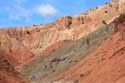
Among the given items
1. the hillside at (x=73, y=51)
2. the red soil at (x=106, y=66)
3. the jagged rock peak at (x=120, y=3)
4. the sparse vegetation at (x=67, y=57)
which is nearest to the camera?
the red soil at (x=106, y=66)

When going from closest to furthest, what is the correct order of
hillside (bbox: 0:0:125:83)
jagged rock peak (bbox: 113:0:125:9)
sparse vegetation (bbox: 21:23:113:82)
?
hillside (bbox: 0:0:125:83) < sparse vegetation (bbox: 21:23:113:82) < jagged rock peak (bbox: 113:0:125:9)

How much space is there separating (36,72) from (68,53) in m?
7.31

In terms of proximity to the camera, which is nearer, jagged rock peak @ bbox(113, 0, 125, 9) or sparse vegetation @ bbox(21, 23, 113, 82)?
sparse vegetation @ bbox(21, 23, 113, 82)

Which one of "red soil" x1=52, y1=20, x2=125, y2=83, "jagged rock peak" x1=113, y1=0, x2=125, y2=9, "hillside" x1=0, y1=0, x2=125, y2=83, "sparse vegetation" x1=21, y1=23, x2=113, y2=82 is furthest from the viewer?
"jagged rock peak" x1=113, y1=0, x2=125, y2=9

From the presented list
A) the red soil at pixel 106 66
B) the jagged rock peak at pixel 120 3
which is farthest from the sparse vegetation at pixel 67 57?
the jagged rock peak at pixel 120 3

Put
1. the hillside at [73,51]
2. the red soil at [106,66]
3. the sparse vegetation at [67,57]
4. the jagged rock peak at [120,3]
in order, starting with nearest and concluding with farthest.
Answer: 1. the red soil at [106,66]
2. the hillside at [73,51]
3. the sparse vegetation at [67,57]
4. the jagged rock peak at [120,3]

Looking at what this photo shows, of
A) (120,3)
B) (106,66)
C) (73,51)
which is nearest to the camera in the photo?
(106,66)

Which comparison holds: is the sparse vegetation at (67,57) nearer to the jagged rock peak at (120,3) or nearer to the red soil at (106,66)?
the red soil at (106,66)

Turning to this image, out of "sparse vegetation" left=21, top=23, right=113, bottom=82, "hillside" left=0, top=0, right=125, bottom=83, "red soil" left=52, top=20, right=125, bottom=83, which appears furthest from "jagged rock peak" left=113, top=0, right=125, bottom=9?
"red soil" left=52, top=20, right=125, bottom=83

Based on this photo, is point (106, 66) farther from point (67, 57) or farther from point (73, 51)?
point (73, 51)

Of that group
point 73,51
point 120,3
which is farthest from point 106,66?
point 120,3

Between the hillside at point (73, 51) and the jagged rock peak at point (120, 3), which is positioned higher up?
the jagged rock peak at point (120, 3)

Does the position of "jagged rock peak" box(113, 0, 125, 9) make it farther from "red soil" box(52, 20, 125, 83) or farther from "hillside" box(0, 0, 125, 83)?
"red soil" box(52, 20, 125, 83)

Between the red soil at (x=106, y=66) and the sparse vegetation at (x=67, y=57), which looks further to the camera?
the sparse vegetation at (x=67, y=57)
